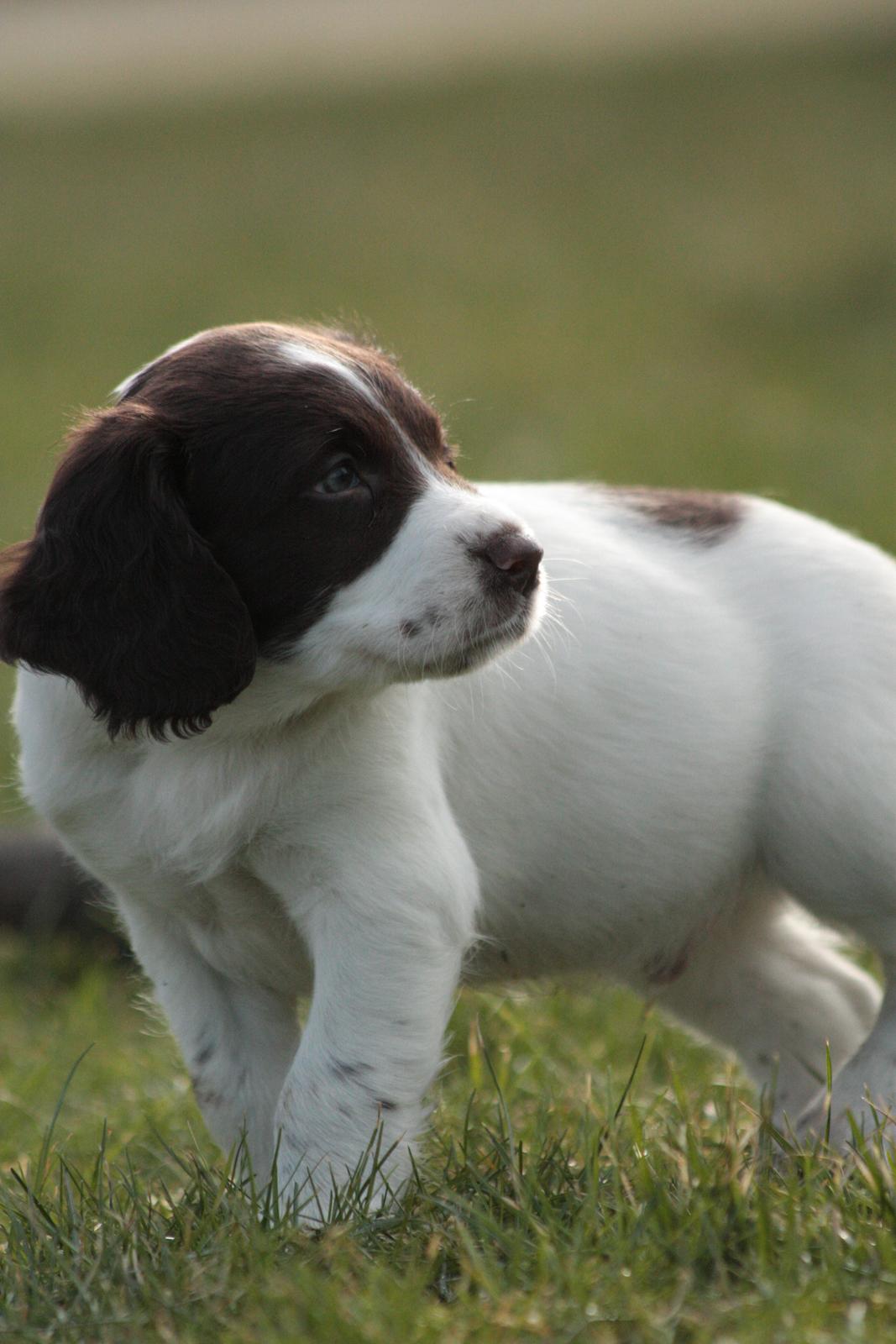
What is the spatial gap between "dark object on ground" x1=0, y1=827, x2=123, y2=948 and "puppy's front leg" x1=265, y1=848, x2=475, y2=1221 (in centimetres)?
334

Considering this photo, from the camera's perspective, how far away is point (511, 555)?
11.8 ft

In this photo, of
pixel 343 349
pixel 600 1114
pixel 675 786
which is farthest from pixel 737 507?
pixel 600 1114

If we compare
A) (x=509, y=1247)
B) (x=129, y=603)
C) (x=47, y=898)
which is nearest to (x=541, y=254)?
(x=47, y=898)

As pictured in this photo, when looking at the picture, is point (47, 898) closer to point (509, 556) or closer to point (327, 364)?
point (327, 364)

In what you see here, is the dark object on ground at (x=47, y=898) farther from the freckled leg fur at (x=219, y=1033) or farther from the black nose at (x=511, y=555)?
the black nose at (x=511, y=555)

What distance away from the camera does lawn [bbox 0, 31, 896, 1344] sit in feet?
10.4

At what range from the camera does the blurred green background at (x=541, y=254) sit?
14.4m

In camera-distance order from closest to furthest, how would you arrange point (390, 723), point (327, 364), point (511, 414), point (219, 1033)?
point (327, 364) → point (390, 723) → point (219, 1033) → point (511, 414)

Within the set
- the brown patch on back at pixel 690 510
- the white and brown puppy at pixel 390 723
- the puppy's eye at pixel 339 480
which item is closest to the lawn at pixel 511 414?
the white and brown puppy at pixel 390 723

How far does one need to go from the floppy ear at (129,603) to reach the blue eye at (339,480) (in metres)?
0.28

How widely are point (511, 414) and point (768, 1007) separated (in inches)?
404

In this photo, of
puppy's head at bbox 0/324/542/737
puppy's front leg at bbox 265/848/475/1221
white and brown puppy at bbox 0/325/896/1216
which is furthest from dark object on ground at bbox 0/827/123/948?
puppy's head at bbox 0/324/542/737

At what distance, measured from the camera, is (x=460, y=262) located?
20688mm

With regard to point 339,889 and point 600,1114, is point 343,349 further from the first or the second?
point 600,1114
